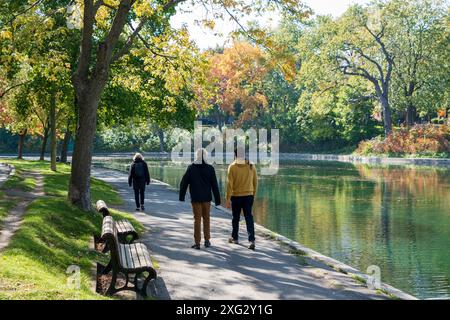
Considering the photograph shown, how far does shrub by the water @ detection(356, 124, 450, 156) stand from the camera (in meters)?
50.0

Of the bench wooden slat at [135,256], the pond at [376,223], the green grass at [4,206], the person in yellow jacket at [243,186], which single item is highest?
the person in yellow jacket at [243,186]

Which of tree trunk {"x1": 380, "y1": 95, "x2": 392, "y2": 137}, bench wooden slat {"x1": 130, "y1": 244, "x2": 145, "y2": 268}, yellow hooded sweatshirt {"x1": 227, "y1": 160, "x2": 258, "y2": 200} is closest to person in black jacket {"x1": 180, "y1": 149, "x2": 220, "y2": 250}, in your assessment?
yellow hooded sweatshirt {"x1": 227, "y1": 160, "x2": 258, "y2": 200}

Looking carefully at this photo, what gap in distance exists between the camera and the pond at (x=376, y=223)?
433 inches

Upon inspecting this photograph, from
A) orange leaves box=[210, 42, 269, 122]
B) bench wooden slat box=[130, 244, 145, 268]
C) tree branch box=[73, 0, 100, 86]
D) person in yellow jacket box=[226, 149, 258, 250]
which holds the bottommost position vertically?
bench wooden slat box=[130, 244, 145, 268]

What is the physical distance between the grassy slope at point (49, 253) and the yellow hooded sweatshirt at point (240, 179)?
2.77 metres

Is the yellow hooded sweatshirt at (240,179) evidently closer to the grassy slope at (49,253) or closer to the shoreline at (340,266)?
the shoreline at (340,266)

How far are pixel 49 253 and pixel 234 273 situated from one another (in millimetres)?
2942

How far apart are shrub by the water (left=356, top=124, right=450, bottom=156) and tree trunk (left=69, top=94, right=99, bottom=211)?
1583 inches

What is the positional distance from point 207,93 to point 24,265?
10.2 meters

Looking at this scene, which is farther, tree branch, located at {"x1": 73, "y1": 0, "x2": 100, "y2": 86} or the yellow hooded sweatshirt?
tree branch, located at {"x1": 73, "y1": 0, "x2": 100, "y2": 86}

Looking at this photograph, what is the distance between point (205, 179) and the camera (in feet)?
36.5

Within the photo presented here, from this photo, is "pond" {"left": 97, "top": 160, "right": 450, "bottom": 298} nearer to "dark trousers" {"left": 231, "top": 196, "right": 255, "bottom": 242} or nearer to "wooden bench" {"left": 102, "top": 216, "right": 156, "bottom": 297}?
"dark trousers" {"left": 231, "top": 196, "right": 255, "bottom": 242}

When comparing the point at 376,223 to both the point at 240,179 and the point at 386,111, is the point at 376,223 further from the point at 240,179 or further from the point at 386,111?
the point at 386,111

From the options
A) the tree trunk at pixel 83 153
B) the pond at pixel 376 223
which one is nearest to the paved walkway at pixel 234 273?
the pond at pixel 376 223
